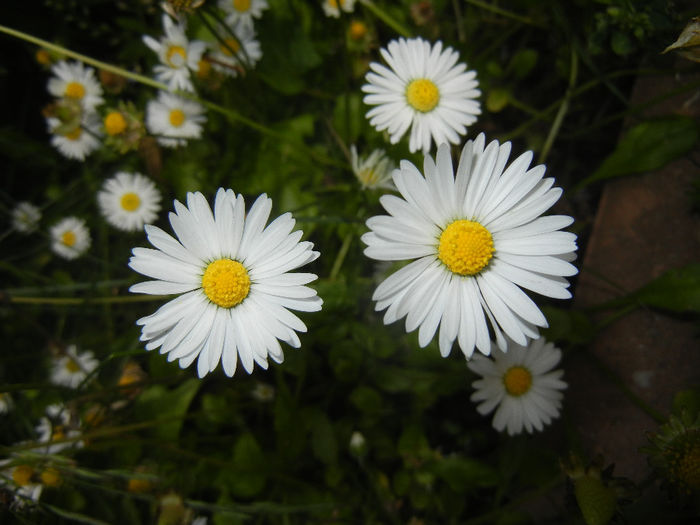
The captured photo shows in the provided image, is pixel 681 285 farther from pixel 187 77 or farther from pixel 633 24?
pixel 187 77

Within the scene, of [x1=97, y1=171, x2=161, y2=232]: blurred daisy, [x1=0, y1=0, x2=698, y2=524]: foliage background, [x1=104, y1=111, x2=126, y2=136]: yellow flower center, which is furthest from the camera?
[x1=97, y1=171, x2=161, y2=232]: blurred daisy

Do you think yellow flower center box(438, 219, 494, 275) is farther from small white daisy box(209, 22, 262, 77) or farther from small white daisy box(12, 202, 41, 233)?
small white daisy box(12, 202, 41, 233)

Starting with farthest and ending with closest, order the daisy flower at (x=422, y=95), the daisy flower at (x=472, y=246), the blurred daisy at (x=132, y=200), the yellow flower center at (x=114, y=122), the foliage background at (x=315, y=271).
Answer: the blurred daisy at (x=132, y=200) < the yellow flower center at (x=114, y=122) < the foliage background at (x=315, y=271) < the daisy flower at (x=422, y=95) < the daisy flower at (x=472, y=246)

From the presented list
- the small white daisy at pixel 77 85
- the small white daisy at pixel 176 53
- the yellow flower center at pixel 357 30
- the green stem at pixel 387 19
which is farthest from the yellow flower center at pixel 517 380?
the small white daisy at pixel 77 85

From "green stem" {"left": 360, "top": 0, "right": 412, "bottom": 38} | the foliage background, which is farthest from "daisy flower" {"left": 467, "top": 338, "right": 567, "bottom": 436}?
"green stem" {"left": 360, "top": 0, "right": 412, "bottom": 38}

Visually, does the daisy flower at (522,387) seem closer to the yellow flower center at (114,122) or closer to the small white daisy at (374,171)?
the small white daisy at (374,171)
